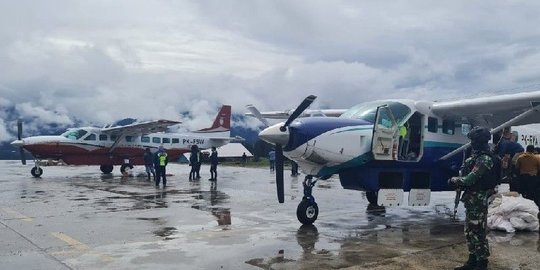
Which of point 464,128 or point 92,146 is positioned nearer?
point 464,128

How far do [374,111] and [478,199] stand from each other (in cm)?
448

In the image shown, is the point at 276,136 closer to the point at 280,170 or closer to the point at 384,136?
the point at 280,170

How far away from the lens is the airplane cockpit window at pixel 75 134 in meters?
30.0

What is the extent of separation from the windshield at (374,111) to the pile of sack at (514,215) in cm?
246

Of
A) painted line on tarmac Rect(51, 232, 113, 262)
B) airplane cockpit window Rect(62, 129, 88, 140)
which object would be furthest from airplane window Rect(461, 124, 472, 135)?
airplane cockpit window Rect(62, 129, 88, 140)

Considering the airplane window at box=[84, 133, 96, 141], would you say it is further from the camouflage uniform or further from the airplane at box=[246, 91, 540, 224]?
the camouflage uniform

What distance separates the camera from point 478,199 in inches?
251

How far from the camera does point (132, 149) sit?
3180 centimetres

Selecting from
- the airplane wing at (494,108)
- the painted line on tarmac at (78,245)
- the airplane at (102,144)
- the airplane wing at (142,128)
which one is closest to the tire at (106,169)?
the airplane at (102,144)

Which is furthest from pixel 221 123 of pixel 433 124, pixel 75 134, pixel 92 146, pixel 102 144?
pixel 433 124

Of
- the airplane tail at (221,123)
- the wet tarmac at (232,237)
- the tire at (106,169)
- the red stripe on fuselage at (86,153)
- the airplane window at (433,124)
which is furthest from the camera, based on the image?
the airplane tail at (221,123)

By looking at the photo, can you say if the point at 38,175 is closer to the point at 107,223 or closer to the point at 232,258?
the point at 107,223

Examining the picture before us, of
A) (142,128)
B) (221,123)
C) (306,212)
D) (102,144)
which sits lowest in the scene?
(306,212)

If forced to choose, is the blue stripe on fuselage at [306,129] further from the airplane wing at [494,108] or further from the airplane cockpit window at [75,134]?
the airplane cockpit window at [75,134]
